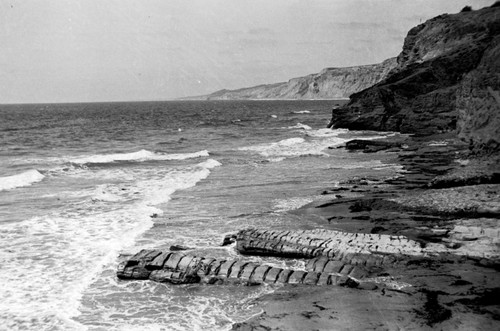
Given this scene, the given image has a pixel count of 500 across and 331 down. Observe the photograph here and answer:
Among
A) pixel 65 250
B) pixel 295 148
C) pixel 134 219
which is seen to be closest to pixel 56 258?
pixel 65 250

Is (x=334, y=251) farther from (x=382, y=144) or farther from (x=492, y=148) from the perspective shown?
(x=382, y=144)

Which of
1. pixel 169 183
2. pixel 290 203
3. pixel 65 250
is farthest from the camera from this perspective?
pixel 169 183

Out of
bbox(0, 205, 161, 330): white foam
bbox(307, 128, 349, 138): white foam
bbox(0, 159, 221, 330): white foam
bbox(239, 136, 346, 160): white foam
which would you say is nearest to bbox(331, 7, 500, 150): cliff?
bbox(307, 128, 349, 138): white foam

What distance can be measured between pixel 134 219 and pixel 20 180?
1325 cm

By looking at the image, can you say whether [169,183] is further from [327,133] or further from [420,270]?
[327,133]

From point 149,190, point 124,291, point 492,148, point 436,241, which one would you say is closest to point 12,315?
point 124,291

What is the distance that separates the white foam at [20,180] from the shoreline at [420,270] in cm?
1716

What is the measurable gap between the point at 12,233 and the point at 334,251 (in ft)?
37.2

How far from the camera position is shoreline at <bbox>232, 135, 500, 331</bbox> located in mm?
9078

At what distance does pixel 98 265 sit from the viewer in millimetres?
13383

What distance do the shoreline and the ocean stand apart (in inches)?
36.9

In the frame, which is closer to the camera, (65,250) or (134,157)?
(65,250)

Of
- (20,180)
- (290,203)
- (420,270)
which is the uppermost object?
(420,270)

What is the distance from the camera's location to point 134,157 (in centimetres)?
3975
